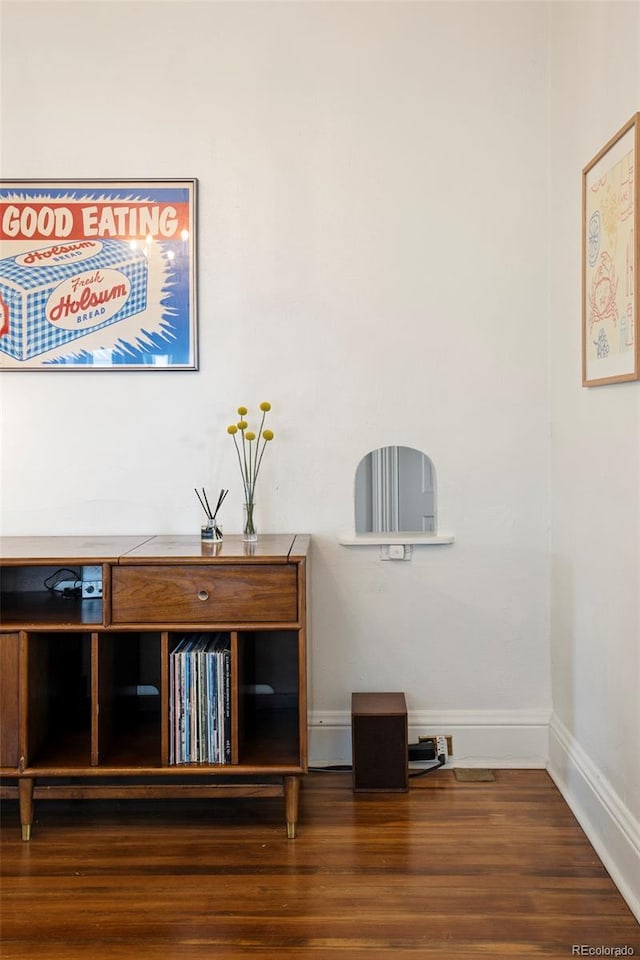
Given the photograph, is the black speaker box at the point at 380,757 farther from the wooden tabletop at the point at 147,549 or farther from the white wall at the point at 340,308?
the wooden tabletop at the point at 147,549

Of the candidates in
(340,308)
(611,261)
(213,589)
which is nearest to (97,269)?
(340,308)

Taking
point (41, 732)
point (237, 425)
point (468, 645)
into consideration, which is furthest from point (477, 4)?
point (41, 732)

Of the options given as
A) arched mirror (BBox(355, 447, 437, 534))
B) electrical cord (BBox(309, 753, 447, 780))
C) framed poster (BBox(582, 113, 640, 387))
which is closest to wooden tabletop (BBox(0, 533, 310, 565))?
arched mirror (BBox(355, 447, 437, 534))

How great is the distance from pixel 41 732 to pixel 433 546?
1.39 meters

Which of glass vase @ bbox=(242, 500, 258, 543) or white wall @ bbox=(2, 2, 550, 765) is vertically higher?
white wall @ bbox=(2, 2, 550, 765)

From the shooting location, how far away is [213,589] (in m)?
2.33

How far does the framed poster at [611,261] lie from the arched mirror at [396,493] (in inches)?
32.7

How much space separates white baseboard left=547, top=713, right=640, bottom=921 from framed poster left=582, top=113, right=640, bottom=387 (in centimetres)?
109

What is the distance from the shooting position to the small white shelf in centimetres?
283

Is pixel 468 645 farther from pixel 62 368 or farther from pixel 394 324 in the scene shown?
pixel 62 368

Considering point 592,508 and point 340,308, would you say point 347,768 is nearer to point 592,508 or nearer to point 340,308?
point 592,508

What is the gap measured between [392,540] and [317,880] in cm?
113

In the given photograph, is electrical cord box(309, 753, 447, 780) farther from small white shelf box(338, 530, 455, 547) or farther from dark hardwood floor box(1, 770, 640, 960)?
small white shelf box(338, 530, 455, 547)

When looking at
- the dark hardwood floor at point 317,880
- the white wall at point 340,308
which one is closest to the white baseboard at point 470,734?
the white wall at point 340,308
